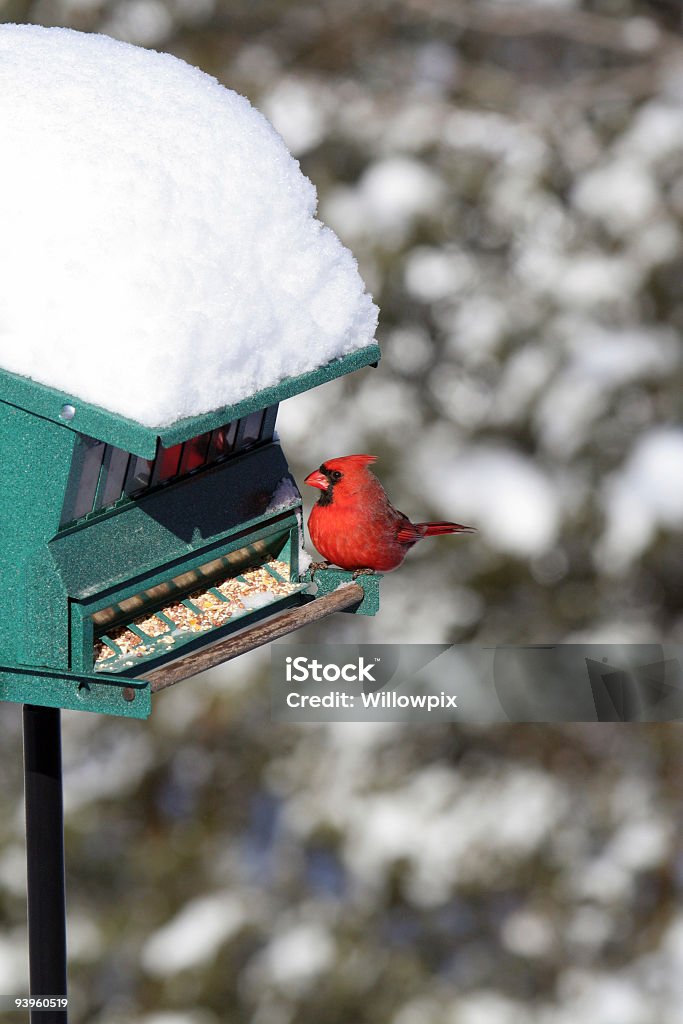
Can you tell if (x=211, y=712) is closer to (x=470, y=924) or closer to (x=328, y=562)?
(x=470, y=924)

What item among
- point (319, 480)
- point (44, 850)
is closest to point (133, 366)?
point (319, 480)

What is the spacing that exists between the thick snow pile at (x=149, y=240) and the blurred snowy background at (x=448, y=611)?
182 centimetres

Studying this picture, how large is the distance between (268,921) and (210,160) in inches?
100

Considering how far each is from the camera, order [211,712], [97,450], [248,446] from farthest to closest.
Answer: [211,712], [248,446], [97,450]

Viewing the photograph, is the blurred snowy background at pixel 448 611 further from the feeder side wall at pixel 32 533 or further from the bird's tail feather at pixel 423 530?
the feeder side wall at pixel 32 533

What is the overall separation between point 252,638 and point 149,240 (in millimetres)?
511

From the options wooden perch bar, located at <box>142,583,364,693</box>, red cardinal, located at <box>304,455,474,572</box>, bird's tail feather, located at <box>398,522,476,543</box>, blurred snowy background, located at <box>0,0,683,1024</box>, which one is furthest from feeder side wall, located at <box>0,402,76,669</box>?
blurred snowy background, located at <box>0,0,683,1024</box>

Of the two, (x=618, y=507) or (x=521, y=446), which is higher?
(x=521, y=446)

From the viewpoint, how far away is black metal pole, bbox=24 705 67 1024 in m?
1.98

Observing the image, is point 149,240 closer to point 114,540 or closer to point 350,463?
point 114,540

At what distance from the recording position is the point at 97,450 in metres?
1.83

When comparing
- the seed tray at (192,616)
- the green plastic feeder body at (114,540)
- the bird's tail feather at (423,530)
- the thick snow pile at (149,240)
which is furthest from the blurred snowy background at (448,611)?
the thick snow pile at (149,240)

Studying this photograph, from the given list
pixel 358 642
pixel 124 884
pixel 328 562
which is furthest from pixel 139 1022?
pixel 328 562

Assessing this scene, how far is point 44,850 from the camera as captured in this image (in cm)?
198
